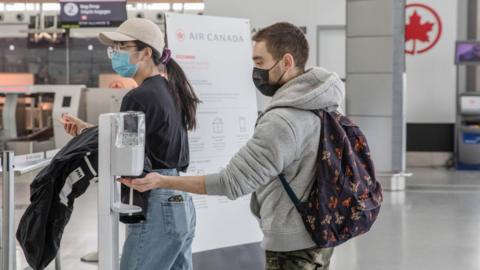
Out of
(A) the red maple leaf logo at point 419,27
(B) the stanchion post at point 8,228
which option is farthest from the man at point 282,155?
(A) the red maple leaf logo at point 419,27

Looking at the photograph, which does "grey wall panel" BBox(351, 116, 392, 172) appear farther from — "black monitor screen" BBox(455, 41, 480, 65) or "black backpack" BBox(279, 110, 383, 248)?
"black backpack" BBox(279, 110, 383, 248)

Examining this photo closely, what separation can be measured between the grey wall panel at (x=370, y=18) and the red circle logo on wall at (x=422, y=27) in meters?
3.31

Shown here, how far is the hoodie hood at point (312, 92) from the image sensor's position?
212 centimetres

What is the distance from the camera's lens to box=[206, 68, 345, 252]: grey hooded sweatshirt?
2.08 metres

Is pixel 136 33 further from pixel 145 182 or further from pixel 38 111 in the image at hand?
pixel 38 111

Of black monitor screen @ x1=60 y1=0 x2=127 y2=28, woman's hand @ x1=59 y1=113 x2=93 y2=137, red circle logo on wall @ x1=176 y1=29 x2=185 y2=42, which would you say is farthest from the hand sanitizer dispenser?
black monitor screen @ x1=60 y1=0 x2=127 y2=28

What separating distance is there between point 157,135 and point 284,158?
0.67 metres

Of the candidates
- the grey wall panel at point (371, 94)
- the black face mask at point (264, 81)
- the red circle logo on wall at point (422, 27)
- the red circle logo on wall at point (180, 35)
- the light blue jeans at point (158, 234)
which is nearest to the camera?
the black face mask at point (264, 81)

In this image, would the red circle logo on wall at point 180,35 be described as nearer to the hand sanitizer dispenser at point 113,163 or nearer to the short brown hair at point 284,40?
the short brown hair at point 284,40

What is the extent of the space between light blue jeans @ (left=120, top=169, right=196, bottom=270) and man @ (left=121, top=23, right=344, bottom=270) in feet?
1.36

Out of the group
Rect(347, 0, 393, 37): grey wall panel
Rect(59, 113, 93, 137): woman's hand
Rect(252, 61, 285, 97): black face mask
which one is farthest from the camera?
Rect(347, 0, 393, 37): grey wall panel

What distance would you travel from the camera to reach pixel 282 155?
6.79 ft

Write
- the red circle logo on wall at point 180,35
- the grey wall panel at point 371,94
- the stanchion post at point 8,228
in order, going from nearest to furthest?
the stanchion post at point 8,228, the red circle logo on wall at point 180,35, the grey wall panel at point 371,94

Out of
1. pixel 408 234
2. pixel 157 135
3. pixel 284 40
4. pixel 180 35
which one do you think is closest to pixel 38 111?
pixel 408 234
